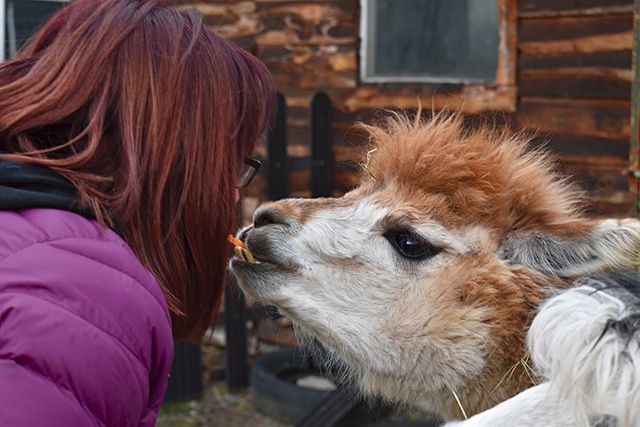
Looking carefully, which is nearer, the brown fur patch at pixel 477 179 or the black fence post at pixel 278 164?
the brown fur patch at pixel 477 179

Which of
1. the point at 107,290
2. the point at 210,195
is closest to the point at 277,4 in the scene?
the point at 210,195

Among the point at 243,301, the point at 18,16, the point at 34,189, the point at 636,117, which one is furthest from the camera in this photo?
the point at 243,301

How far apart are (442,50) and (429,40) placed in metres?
0.13

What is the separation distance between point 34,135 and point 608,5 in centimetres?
386

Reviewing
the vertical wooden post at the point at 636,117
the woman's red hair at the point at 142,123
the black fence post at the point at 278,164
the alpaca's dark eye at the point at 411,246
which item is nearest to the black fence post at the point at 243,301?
the black fence post at the point at 278,164

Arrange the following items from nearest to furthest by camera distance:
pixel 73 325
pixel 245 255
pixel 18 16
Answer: pixel 73 325 < pixel 245 255 < pixel 18 16

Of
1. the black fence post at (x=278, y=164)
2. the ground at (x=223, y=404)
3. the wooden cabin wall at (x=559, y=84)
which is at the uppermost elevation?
the wooden cabin wall at (x=559, y=84)

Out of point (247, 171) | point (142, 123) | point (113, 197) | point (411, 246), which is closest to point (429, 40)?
point (411, 246)

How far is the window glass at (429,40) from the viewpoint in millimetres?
5285

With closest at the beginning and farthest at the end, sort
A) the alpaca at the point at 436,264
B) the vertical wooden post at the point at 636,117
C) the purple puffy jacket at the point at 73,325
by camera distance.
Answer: the purple puffy jacket at the point at 73,325
the alpaca at the point at 436,264
the vertical wooden post at the point at 636,117

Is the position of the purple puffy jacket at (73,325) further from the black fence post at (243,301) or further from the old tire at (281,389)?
the black fence post at (243,301)

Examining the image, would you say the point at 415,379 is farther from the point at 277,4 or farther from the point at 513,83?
the point at 277,4

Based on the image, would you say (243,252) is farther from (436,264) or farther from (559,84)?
(559,84)

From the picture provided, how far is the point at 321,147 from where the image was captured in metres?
6.10
